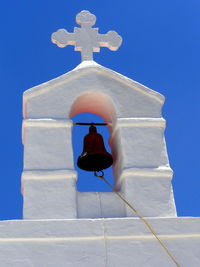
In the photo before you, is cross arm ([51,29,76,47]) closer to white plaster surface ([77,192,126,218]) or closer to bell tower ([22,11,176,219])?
bell tower ([22,11,176,219])

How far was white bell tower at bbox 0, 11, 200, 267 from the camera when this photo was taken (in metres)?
4.54

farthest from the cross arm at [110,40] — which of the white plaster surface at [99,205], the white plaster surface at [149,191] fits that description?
the white plaster surface at [99,205]

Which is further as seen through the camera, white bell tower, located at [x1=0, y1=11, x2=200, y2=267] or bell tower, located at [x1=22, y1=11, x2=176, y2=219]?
bell tower, located at [x1=22, y1=11, x2=176, y2=219]

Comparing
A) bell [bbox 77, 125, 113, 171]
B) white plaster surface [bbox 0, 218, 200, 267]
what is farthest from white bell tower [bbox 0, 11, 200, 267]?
bell [bbox 77, 125, 113, 171]

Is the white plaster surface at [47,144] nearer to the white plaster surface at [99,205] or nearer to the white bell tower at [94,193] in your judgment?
the white bell tower at [94,193]

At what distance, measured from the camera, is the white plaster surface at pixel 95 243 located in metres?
4.49

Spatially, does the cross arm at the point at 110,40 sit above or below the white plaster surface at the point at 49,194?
above

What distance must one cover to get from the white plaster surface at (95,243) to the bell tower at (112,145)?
26cm

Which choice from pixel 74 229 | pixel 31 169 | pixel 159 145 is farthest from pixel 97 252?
pixel 159 145

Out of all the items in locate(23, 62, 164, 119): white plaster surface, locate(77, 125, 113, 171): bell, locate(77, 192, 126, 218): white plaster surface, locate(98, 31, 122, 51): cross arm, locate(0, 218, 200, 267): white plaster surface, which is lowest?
locate(0, 218, 200, 267): white plaster surface

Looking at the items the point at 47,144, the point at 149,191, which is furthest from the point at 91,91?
the point at 149,191

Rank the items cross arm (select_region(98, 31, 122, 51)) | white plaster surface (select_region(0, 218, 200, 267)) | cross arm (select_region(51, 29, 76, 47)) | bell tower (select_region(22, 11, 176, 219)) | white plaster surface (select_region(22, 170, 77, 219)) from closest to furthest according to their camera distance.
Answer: white plaster surface (select_region(0, 218, 200, 267))
white plaster surface (select_region(22, 170, 77, 219))
bell tower (select_region(22, 11, 176, 219))
cross arm (select_region(51, 29, 76, 47))
cross arm (select_region(98, 31, 122, 51))

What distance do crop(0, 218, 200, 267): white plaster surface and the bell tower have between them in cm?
26

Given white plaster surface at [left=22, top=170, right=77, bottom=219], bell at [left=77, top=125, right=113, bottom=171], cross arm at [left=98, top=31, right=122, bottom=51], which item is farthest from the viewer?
cross arm at [left=98, top=31, right=122, bottom=51]
